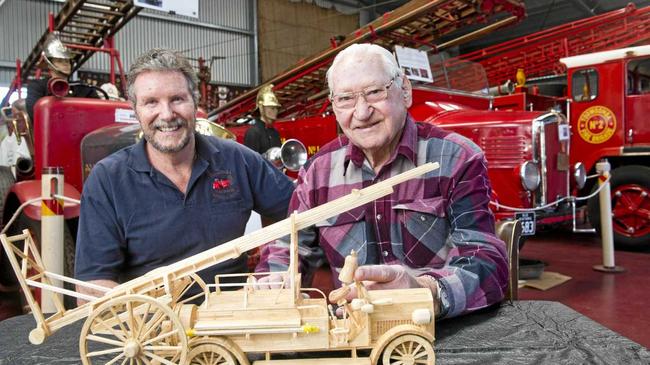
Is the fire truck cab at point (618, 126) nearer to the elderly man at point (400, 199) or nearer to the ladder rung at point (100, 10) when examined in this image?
the elderly man at point (400, 199)

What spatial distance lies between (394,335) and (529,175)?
3261 mm

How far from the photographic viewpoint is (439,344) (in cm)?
112

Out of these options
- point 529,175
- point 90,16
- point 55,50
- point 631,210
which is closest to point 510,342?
point 529,175

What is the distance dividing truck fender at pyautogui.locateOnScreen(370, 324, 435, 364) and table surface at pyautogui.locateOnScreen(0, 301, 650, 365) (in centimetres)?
16

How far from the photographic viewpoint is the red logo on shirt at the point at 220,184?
5.48 feet

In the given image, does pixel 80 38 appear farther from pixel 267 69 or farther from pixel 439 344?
pixel 267 69

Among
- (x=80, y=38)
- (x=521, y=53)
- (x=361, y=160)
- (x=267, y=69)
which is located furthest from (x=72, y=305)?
(x=267, y=69)

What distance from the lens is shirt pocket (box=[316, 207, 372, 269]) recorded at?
1408 millimetres

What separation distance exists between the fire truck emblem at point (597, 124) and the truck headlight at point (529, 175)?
1.98 metres

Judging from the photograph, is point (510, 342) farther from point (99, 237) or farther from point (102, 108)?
point (102, 108)

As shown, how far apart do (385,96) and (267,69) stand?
13560 mm

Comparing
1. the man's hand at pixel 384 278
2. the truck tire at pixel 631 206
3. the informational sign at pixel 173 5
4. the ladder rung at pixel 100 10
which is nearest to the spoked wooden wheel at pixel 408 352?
the man's hand at pixel 384 278

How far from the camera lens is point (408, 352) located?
93cm

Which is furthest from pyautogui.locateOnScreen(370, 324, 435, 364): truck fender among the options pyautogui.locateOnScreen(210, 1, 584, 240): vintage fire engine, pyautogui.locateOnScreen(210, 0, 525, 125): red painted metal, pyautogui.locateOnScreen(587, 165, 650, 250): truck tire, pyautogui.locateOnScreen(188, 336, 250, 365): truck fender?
pyautogui.locateOnScreen(587, 165, 650, 250): truck tire
